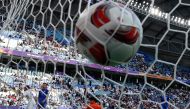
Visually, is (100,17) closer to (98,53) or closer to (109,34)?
(109,34)

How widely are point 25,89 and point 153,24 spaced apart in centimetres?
1126

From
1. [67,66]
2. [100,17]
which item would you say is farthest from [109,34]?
[67,66]

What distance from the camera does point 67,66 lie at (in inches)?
418

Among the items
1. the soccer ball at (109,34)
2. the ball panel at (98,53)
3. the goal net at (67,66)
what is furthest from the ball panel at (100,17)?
the goal net at (67,66)

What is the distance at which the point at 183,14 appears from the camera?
1789 centimetres

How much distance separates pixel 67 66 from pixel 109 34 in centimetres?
879

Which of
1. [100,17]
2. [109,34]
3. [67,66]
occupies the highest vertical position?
[100,17]

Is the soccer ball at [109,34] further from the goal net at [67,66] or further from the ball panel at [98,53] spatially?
the goal net at [67,66]

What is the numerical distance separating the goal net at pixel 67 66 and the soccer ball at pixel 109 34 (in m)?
2.13

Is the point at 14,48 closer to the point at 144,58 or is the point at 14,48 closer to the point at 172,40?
the point at 144,58

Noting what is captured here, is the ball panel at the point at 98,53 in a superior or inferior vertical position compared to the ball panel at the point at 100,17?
inferior

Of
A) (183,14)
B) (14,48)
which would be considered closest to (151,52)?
(183,14)

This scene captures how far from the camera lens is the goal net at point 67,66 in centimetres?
510

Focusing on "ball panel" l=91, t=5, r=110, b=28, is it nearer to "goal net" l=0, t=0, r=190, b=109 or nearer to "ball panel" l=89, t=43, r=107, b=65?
"ball panel" l=89, t=43, r=107, b=65
